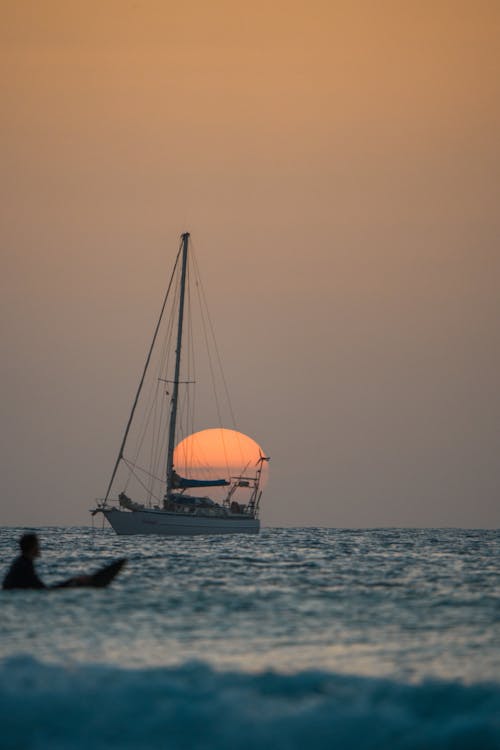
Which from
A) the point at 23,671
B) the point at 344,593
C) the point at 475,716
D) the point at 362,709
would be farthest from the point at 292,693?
the point at 344,593

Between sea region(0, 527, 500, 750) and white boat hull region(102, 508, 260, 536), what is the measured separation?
50467mm

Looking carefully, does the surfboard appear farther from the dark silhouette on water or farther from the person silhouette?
the person silhouette

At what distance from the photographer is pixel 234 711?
38.1 feet

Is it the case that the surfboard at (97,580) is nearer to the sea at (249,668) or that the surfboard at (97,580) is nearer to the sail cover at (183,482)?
the sea at (249,668)

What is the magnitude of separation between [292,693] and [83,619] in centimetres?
692

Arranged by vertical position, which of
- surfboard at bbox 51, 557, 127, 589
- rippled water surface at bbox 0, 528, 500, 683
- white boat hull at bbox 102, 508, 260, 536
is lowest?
rippled water surface at bbox 0, 528, 500, 683

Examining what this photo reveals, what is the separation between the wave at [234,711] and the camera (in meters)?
10.9

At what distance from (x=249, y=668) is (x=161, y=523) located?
62.0 metres

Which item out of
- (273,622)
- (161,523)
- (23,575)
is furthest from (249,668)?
(161,523)

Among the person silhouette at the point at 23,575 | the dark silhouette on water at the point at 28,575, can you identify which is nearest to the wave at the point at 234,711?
the dark silhouette on water at the point at 28,575

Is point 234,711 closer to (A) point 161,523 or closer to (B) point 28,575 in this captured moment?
(B) point 28,575

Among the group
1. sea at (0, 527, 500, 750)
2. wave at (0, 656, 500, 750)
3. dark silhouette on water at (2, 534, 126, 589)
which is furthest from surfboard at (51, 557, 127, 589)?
wave at (0, 656, 500, 750)

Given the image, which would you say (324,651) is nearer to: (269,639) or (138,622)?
(269,639)

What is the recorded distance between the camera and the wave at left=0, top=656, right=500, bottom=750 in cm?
1085
